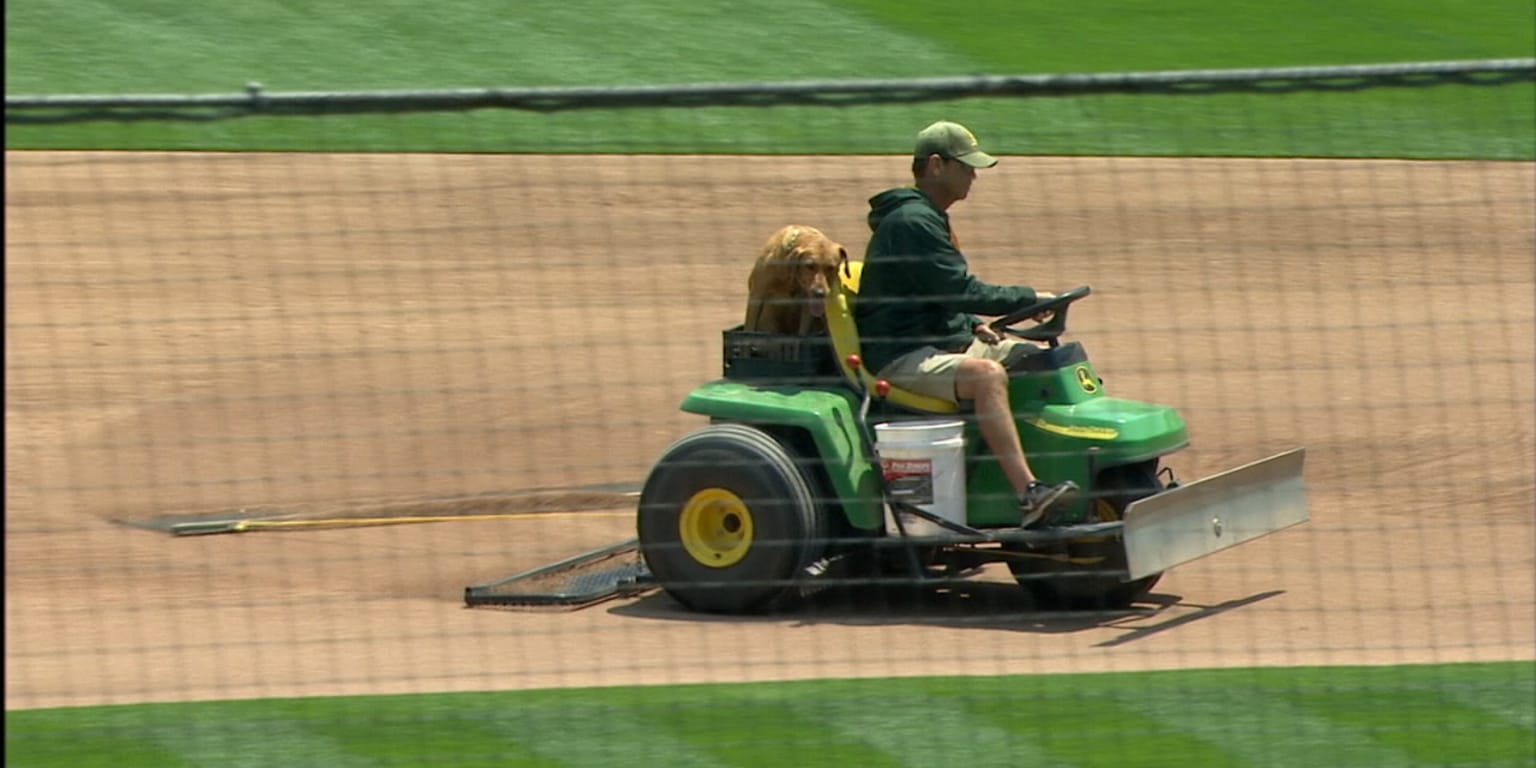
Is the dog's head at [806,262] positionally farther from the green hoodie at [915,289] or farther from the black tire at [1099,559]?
the black tire at [1099,559]

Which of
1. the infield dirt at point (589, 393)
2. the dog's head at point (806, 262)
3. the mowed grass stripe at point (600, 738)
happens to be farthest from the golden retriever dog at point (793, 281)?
the mowed grass stripe at point (600, 738)

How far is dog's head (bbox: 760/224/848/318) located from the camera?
833 centimetres

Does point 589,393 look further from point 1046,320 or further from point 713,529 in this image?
point 1046,320

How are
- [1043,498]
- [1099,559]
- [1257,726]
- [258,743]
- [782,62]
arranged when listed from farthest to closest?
[782,62] < [1099,559] < [1043,498] < [1257,726] < [258,743]

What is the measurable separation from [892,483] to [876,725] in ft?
5.77

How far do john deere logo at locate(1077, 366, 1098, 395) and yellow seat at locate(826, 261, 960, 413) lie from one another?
52 centimetres

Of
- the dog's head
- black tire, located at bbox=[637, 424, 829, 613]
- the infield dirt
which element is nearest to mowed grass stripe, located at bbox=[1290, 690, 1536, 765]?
the infield dirt

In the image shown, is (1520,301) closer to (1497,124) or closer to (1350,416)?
(1350,416)

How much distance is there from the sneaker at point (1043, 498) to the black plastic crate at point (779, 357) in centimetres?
86

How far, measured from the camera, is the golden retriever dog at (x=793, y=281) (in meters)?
8.34

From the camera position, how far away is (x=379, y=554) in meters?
9.60

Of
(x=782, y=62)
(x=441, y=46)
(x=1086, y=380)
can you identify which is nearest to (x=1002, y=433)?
(x=1086, y=380)

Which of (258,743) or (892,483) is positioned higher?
(892,483)

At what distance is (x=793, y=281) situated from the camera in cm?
853
